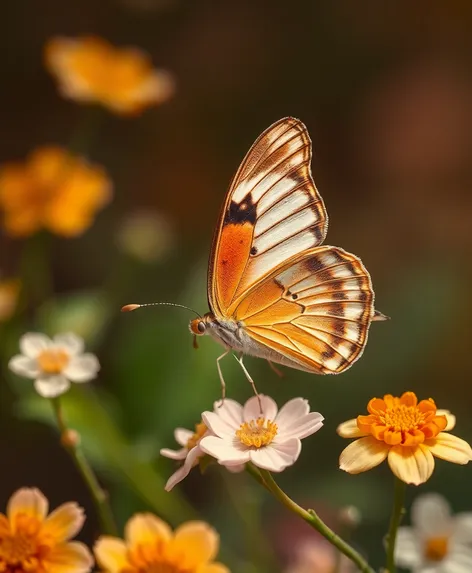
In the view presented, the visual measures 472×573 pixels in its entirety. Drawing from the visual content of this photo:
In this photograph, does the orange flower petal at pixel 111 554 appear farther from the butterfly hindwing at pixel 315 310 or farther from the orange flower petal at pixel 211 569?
the butterfly hindwing at pixel 315 310

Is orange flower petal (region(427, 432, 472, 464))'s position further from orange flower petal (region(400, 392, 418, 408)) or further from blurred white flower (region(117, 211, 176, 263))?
blurred white flower (region(117, 211, 176, 263))

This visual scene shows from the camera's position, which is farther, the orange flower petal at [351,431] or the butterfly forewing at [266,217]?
the butterfly forewing at [266,217]

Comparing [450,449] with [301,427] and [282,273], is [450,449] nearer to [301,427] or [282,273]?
[301,427]

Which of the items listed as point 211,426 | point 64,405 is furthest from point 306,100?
point 211,426

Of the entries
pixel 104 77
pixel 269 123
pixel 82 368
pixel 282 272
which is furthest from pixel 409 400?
pixel 269 123

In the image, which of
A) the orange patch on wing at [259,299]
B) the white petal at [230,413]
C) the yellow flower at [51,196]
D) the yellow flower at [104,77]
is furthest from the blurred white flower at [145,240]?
the white petal at [230,413]

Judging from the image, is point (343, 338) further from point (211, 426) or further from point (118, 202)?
point (118, 202)
